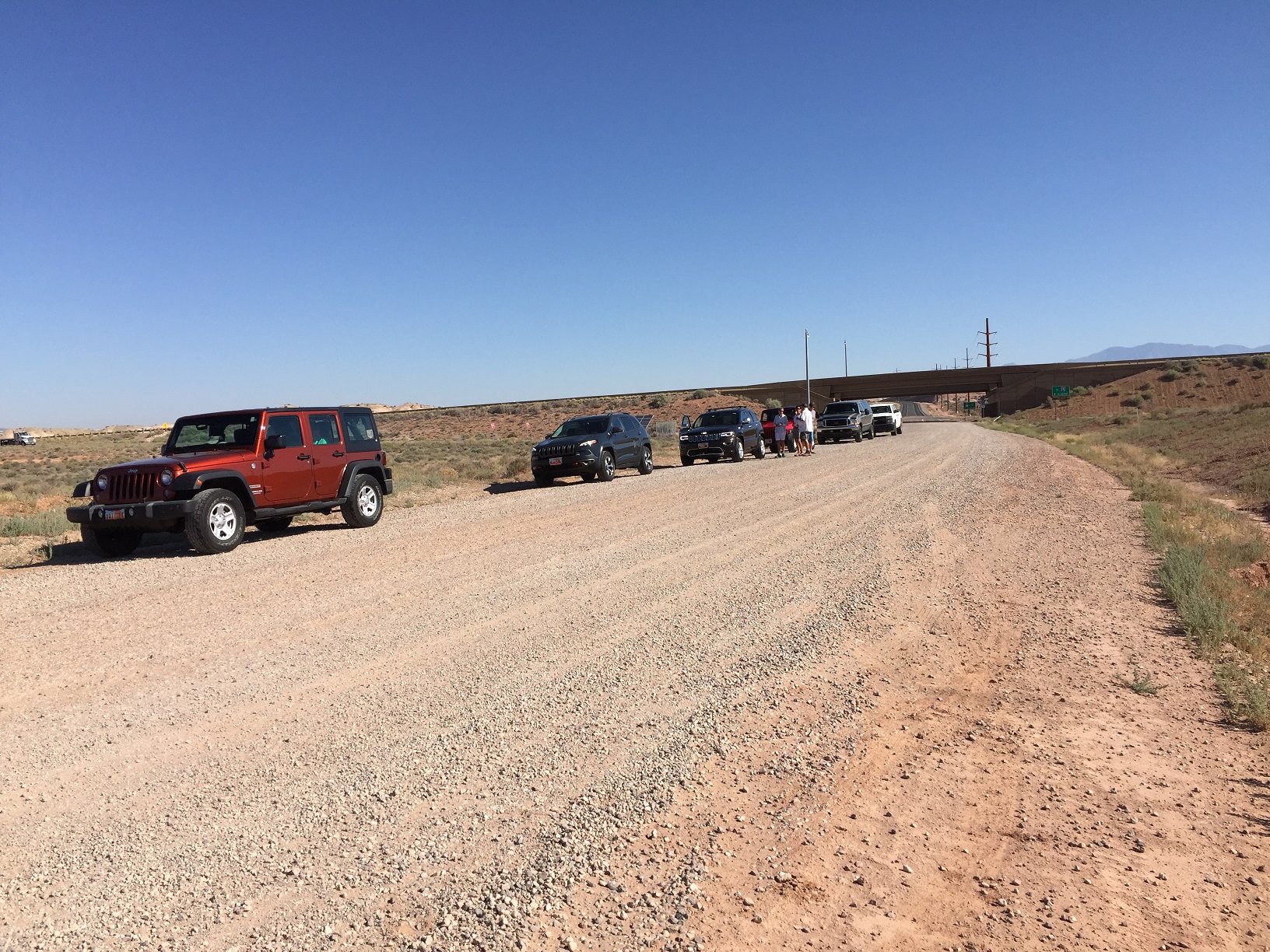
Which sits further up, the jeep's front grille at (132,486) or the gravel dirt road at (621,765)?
the jeep's front grille at (132,486)

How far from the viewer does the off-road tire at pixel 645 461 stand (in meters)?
25.3

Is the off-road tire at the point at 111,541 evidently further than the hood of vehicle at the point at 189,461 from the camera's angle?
Yes

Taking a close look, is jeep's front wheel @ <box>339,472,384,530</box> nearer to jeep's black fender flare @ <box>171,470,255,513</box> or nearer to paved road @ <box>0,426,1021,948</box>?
jeep's black fender flare @ <box>171,470,255,513</box>

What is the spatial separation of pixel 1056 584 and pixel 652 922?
7.44 m

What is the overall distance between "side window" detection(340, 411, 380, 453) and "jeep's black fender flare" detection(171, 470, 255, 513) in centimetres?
239

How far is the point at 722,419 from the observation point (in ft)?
102

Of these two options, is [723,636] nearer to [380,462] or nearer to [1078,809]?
[1078,809]

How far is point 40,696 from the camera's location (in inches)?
238

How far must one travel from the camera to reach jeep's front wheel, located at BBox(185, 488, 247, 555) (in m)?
11.8

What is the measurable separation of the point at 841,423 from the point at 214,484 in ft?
110

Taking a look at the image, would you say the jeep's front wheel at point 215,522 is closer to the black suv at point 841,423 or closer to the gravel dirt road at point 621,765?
the gravel dirt road at point 621,765

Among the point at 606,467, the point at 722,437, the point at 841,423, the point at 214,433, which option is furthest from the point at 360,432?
the point at 841,423

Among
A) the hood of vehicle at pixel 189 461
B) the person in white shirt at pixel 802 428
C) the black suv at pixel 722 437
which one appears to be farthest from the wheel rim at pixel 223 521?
the person in white shirt at pixel 802 428

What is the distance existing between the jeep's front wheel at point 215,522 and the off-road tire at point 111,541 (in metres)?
0.91
